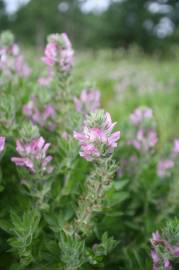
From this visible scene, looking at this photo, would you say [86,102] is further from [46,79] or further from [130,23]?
[130,23]

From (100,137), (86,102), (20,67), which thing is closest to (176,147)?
(86,102)

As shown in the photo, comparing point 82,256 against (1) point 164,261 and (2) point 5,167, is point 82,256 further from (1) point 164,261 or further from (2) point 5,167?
(2) point 5,167

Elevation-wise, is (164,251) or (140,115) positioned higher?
(140,115)

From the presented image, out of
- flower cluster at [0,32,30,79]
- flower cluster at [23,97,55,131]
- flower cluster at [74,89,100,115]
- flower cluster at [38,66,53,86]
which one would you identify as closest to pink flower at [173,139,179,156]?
flower cluster at [74,89,100,115]

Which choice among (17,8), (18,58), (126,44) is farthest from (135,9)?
(18,58)

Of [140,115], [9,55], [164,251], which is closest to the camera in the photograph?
[164,251]

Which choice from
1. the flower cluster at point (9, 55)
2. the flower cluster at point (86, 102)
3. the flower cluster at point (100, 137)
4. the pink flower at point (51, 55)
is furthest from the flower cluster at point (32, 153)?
the flower cluster at point (9, 55)

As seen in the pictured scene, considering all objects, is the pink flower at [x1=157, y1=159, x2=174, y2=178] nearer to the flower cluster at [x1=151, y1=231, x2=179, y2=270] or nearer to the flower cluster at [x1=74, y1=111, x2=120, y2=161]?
Result: the flower cluster at [x1=151, y1=231, x2=179, y2=270]
